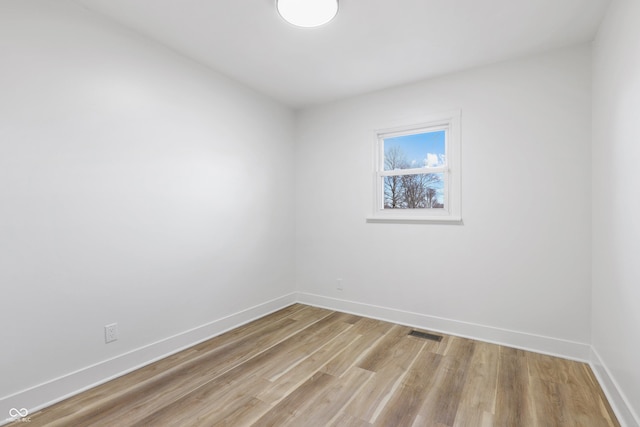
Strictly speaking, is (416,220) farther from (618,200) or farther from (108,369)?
(108,369)

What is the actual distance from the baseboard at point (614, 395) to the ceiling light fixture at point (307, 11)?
2930 mm

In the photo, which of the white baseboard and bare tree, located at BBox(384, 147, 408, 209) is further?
bare tree, located at BBox(384, 147, 408, 209)

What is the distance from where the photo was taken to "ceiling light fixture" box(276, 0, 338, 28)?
1.91 metres

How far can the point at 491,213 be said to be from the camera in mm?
2768

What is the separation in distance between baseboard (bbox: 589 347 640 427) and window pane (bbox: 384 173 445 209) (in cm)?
170

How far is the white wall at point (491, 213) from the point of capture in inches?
96.3

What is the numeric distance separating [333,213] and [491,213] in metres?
1.73

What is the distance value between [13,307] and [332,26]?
2768 millimetres

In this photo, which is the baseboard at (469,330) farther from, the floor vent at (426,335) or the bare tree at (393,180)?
the bare tree at (393,180)

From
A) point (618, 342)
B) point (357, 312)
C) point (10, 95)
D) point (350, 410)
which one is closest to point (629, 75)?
point (618, 342)

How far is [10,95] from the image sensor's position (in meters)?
1.72

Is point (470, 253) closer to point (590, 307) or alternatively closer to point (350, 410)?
point (590, 307)

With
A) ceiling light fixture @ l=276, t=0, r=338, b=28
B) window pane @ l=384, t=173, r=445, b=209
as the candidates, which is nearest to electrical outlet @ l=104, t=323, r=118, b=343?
ceiling light fixture @ l=276, t=0, r=338, b=28

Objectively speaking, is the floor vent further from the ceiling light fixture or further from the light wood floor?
the ceiling light fixture
